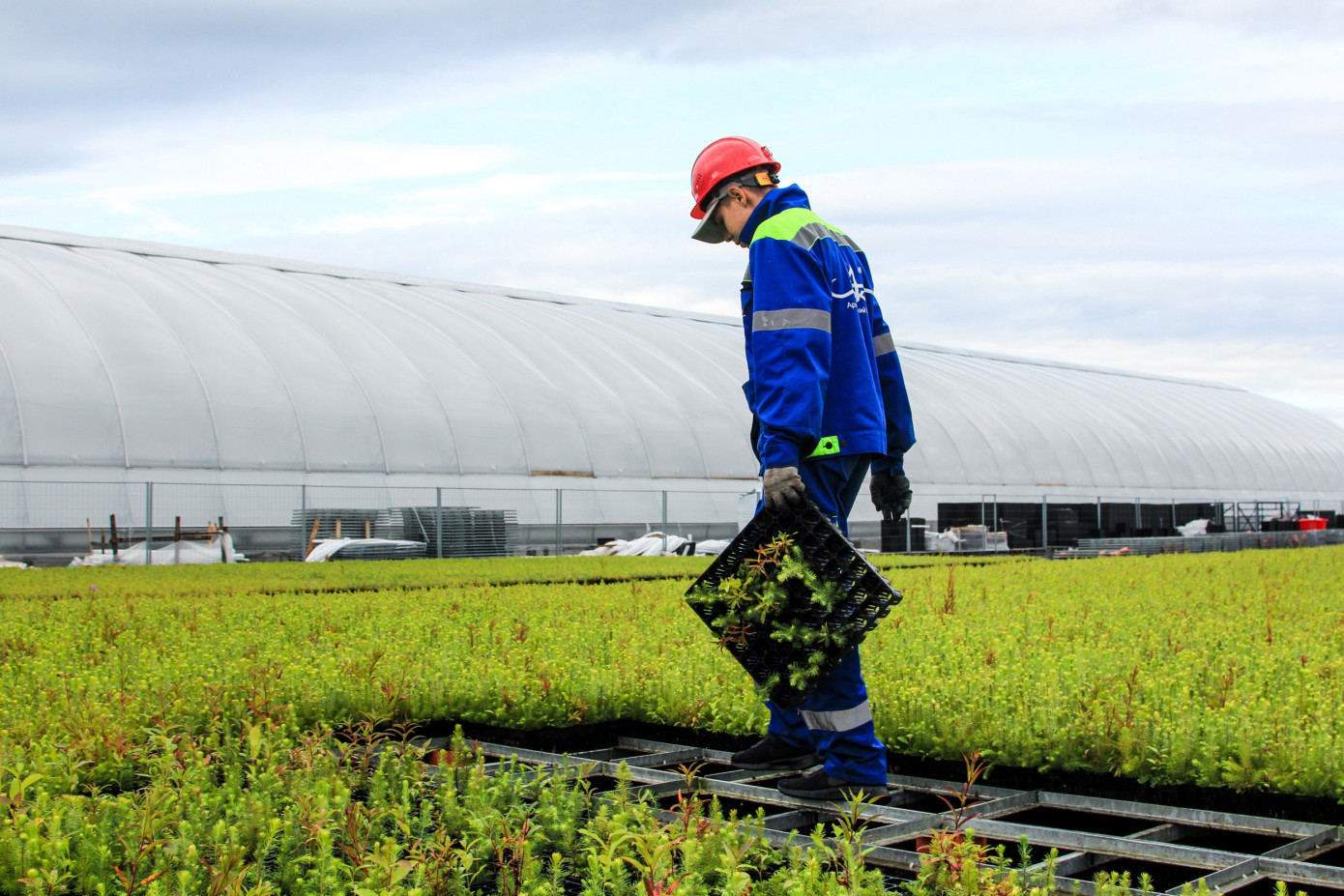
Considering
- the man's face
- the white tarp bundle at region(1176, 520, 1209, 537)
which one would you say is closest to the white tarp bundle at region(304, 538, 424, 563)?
the man's face

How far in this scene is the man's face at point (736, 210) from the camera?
15.2ft

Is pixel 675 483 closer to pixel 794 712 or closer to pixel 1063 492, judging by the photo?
pixel 1063 492

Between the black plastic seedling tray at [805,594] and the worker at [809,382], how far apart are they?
8cm

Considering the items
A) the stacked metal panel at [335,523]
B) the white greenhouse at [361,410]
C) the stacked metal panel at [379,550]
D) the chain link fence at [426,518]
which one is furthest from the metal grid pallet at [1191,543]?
the stacked metal panel at [335,523]

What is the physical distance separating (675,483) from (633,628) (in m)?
19.7

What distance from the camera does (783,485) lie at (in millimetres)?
4113

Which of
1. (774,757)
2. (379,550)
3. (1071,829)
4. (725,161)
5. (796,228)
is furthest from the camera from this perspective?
(379,550)

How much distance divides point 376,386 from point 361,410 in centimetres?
87

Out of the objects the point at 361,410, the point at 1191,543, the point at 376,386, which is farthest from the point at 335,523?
the point at 1191,543

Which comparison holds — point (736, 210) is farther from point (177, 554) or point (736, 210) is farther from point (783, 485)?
point (177, 554)

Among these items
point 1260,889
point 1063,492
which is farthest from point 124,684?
point 1063,492

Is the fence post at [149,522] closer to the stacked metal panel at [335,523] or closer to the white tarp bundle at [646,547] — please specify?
the stacked metal panel at [335,523]

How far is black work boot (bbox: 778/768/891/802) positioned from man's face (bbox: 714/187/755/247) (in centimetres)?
203

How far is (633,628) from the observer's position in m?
7.61
